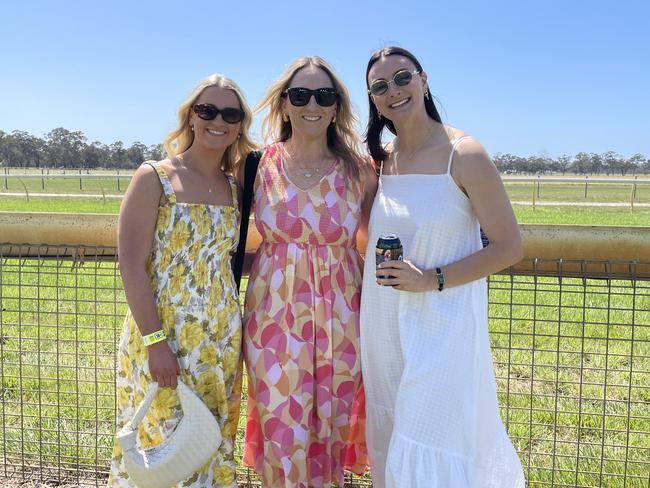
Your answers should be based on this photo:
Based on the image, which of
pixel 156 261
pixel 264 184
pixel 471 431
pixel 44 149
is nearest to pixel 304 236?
pixel 264 184

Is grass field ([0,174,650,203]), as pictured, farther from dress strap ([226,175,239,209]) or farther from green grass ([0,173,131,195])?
dress strap ([226,175,239,209])

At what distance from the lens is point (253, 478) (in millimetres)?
3377

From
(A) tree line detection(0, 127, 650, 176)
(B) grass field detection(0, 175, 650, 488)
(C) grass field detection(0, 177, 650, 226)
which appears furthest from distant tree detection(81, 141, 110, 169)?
(B) grass field detection(0, 175, 650, 488)

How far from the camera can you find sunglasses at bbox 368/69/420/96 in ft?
8.42

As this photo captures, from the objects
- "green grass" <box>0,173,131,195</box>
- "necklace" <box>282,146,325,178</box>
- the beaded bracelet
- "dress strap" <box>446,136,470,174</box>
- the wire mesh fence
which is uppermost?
"green grass" <box>0,173,131,195</box>

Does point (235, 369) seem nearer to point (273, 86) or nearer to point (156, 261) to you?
point (156, 261)

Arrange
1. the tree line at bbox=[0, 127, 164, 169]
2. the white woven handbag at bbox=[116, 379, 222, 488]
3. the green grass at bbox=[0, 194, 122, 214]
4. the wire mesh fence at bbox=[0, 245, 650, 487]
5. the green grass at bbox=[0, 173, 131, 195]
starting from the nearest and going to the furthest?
the white woven handbag at bbox=[116, 379, 222, 488] → the wire mesh fence at bbox=[0, 245, 650, 487] → the green grass at bbox=[0, 194, 122, 214] → the green grass at bbox=[0, 173, 131, 195] → the tree line at bbox=[0, 127, 164, 169]

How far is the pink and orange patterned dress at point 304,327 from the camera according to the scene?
2686 millimetres

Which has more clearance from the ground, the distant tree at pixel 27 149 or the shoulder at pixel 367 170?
the distant tree at pixel 27 149

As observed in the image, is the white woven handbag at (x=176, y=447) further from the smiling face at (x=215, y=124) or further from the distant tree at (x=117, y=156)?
the distant tree at (x=117, y=156)

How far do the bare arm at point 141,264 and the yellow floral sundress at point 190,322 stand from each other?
0.07 metres

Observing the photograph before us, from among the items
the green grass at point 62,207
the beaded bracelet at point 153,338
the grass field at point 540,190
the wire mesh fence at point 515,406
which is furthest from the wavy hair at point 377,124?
the grass field at point 540,190

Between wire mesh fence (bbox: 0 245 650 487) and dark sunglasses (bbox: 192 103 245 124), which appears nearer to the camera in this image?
dark sunglasses (bbox: 192 103 245 124)

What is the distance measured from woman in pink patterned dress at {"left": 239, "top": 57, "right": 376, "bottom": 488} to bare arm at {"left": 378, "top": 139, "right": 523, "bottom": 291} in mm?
445
